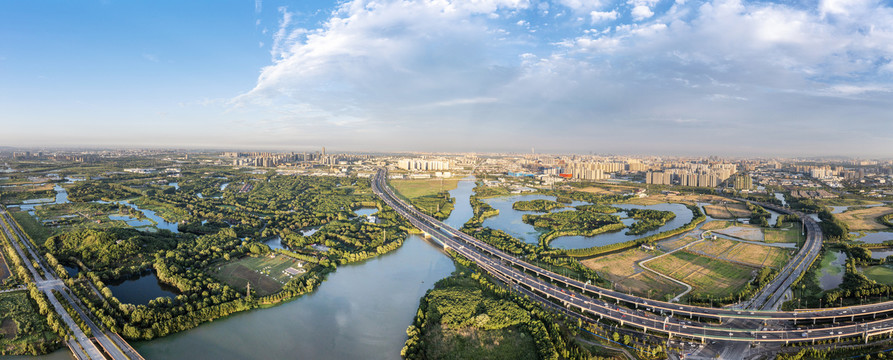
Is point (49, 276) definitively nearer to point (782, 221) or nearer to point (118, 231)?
point (118, 231)

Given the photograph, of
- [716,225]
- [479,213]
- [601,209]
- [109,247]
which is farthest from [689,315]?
[109,247]

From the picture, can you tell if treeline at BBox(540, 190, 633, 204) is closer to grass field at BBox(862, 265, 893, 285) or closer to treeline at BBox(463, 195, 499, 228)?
treeline at BBox(463, 195, 499, 228)

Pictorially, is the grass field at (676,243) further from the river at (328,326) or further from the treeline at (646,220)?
the river at (328,326)

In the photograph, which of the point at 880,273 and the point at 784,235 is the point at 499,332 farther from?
the point at 784,235

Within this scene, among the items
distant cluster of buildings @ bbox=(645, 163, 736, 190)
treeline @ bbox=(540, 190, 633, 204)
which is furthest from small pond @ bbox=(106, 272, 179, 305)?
distant cluster of buildings @ bbox=(645, 163, 736, 190)

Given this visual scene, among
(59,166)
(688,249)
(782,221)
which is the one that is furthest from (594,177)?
(59,166)
